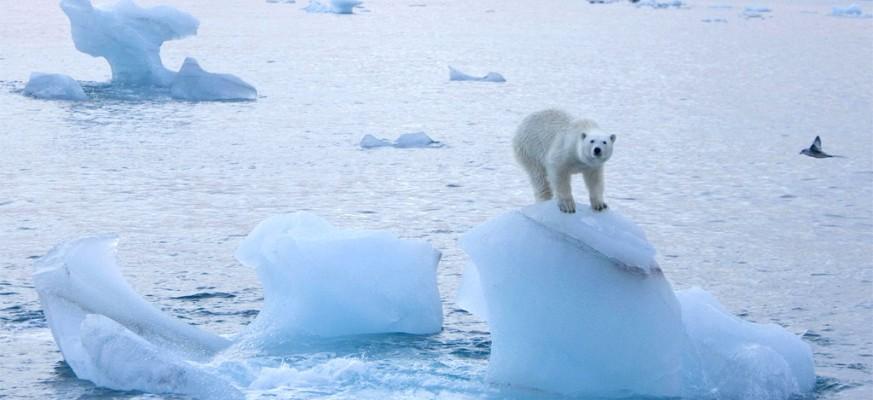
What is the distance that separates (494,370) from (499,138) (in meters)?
9.22

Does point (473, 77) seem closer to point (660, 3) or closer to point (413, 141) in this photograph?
point (413, 141)

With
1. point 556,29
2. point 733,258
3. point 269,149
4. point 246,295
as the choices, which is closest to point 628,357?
point 246,295

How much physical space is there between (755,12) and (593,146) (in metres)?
38.6

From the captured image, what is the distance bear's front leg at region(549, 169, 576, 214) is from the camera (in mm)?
5961

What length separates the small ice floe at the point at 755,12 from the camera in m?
41.5

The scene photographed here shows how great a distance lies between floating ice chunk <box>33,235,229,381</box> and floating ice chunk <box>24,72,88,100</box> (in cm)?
1103

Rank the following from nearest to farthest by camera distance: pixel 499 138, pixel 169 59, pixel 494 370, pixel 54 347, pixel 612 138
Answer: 1. pixel 612 138
2. pixel 494 370
3. pixel 54 347
4. pixel 499 138
5. pixel 169 59

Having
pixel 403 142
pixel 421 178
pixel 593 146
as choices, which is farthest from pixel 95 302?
pixel 403 142

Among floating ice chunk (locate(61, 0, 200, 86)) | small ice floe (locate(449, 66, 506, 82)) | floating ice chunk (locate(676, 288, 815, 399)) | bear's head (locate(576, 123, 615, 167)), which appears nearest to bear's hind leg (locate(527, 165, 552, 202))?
bear's head (locate(576, 123, 615, 167))

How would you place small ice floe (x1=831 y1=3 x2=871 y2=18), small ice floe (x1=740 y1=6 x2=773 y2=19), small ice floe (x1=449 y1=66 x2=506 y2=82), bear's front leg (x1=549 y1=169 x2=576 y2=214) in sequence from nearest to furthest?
bear's front leg (x1=549 y1=169 x2=576 y2=214)
small ice floe (x1=449 y1=66 x2=506 y2=82)
small ice floe (x1=831 y1=3 x2=871 y2=18)
small ice floe (x1=740 y1=6 x2=773 y2=19)

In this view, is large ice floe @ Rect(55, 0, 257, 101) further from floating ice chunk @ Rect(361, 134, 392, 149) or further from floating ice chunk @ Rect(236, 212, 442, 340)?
floating ice chunk @ Rect(236, 212, 442, 340)

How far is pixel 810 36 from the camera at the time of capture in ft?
107

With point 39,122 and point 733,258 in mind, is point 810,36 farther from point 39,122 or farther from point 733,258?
point 733,258

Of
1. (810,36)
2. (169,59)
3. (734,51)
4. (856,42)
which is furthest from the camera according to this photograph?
(810,36)
